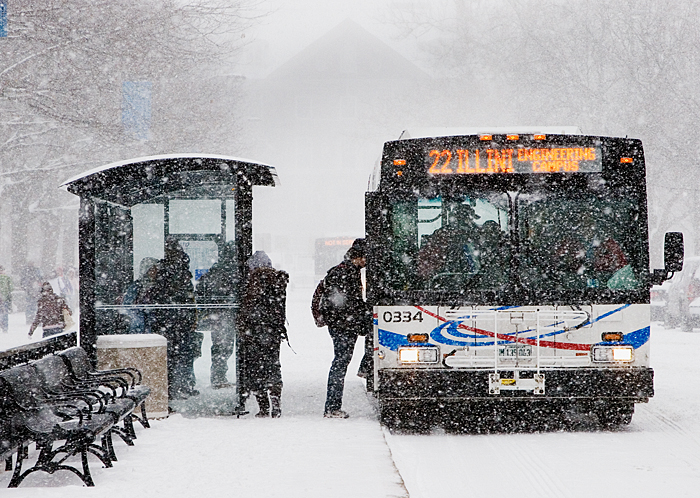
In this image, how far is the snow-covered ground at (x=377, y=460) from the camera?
6.61 m

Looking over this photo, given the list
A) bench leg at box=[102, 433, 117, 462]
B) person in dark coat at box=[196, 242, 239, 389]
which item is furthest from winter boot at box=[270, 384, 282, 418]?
bench leg at box=[102, 433, 117, 462]

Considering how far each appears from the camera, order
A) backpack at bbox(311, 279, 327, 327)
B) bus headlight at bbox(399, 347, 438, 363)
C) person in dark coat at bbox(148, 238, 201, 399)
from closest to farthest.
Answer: bus headlight at bbox(399, 347, 438, 363)
backpack at bbox(311, 279, 327, 327)
person in dark coat at bbox(148, 238, 201, 399)

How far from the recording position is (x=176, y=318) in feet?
36.2

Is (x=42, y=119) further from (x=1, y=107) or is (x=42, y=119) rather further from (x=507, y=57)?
(x=507, y=57)

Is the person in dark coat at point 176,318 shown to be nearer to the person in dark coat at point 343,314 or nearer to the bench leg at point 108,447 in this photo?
the person in dark coat at point 343,314

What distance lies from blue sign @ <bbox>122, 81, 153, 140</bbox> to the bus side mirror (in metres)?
11.7

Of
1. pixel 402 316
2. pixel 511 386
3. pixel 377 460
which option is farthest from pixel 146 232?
pixel 377 460

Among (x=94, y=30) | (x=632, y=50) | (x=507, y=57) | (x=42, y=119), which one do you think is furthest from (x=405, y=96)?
(x=94, y=30)

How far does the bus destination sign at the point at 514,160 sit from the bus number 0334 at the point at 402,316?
56.2 inches

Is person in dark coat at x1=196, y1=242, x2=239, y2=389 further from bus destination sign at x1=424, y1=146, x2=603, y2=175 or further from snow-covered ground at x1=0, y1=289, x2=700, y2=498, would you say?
bus destination sign at x1=424, y1=146, x2=603, y2=175

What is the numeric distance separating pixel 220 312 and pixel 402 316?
2944 millimetres

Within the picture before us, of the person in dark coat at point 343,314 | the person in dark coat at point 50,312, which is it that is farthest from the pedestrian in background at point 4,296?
the person in dark coat at point 343,314

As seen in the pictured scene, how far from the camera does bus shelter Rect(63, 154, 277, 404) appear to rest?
1002 centimetres

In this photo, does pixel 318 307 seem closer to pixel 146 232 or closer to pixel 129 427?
pixel 129 427
